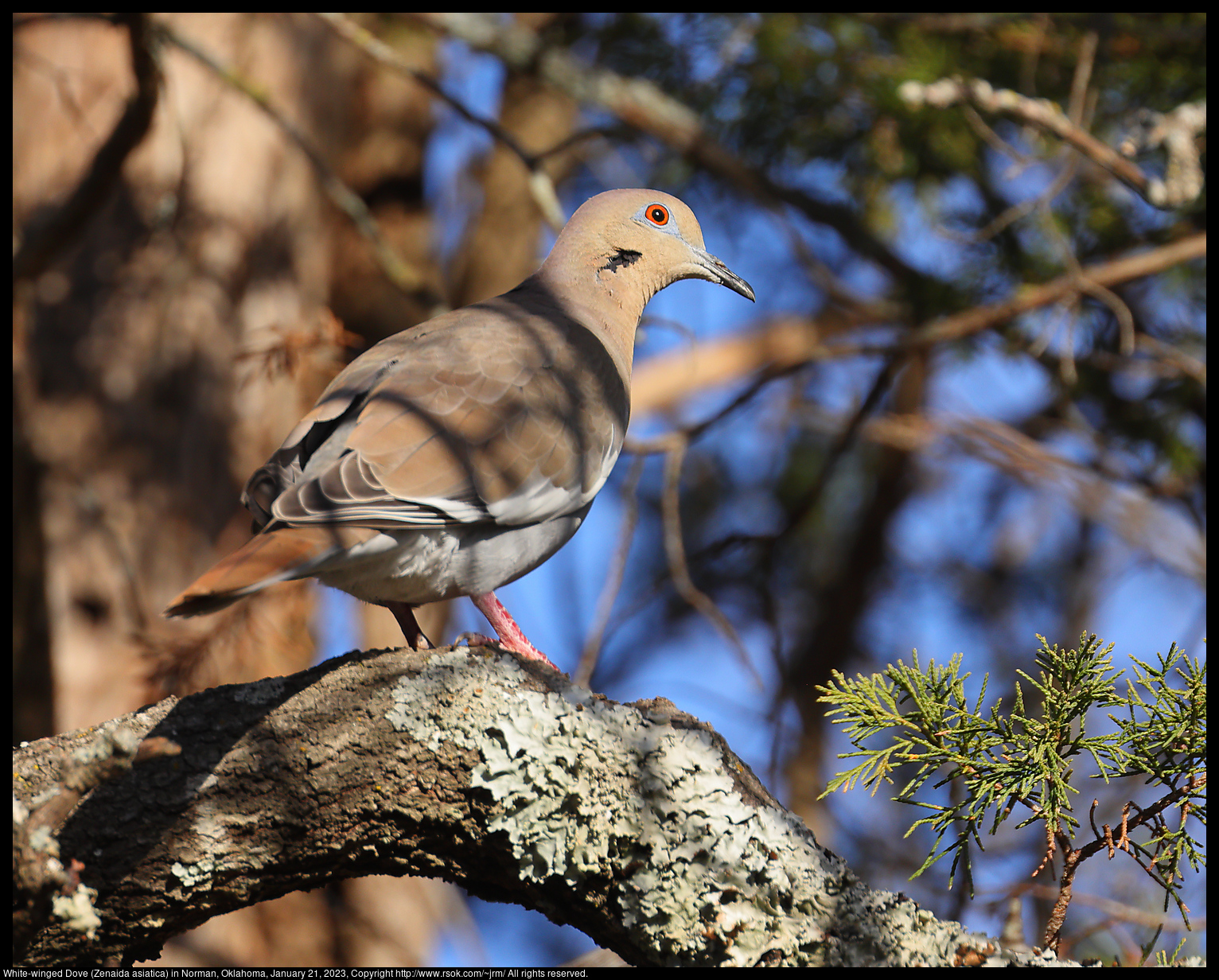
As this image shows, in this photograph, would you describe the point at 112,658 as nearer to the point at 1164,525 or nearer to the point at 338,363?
the point at 338,363

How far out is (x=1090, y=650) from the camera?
6.57 ft

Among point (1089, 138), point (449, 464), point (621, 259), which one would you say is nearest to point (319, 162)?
point (621, 259)

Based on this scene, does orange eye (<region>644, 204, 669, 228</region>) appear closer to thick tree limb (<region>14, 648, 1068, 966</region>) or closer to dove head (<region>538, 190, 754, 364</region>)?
dove head (<region>538, 190, 754, 364</region>)

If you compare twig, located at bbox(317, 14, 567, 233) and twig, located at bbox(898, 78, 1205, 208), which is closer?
twig, located at bbox(898, 78, 1205, 208)

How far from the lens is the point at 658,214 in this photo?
12.2 ft

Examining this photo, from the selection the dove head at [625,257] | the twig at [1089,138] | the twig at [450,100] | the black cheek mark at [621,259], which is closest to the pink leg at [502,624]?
the dove head at [625,257]

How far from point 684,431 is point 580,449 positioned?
161 centimetres

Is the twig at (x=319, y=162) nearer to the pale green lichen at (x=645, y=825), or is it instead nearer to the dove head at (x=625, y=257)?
the dove head at (x=625, y=257)

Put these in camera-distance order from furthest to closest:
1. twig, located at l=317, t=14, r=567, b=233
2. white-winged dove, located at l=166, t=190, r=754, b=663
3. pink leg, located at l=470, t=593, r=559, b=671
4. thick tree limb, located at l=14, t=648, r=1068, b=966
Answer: twig, located at l=317, t=14, r=567, b=233
pink leg, located at l=470, t=593, r=559, b=671
white-winged dove, located at l=166, t=190, r=754, b=663
thick tree limb, located at l=14, t=648, r=1068, b=966

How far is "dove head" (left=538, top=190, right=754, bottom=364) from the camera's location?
359cm

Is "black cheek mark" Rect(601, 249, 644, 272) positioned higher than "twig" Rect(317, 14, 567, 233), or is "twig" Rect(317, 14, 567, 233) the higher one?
"twig" Rect(317, 14, 567, 233)

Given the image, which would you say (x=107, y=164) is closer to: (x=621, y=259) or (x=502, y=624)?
(x=621, y=259)

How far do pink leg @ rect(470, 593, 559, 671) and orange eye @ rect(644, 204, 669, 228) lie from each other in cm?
165

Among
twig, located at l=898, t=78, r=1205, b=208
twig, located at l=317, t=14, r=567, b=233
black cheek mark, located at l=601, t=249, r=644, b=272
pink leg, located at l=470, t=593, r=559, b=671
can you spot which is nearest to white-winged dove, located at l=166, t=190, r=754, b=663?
pink leg, located at l=470, t=593, r=559, b=671
